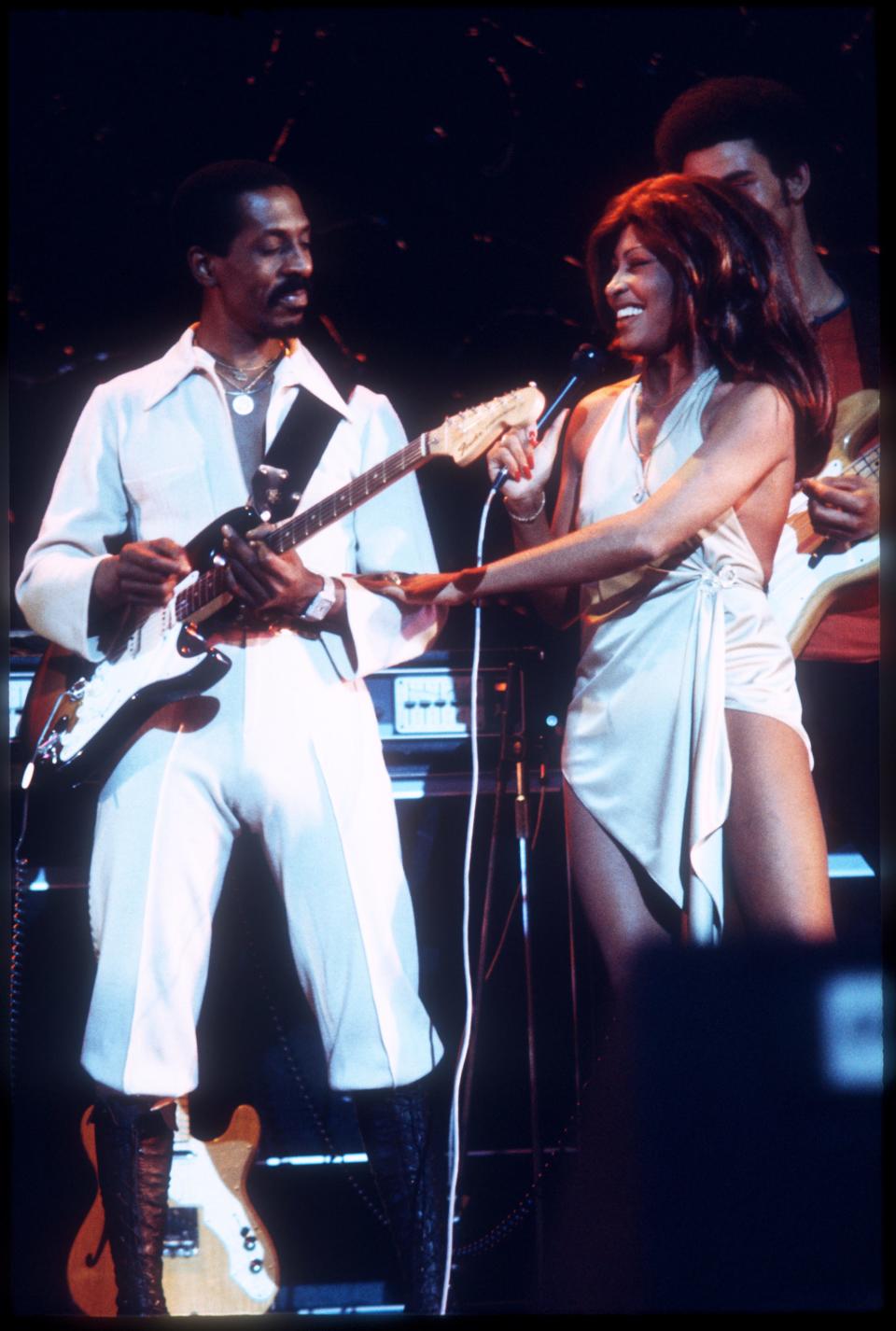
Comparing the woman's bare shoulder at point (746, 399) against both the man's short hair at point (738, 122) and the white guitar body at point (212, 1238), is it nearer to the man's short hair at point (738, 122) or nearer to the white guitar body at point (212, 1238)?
the man's short hair at point (738, 122)

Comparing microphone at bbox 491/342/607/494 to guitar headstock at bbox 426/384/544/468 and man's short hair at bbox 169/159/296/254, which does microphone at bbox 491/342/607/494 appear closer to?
guitar headstock at bbox 426/384/544/468

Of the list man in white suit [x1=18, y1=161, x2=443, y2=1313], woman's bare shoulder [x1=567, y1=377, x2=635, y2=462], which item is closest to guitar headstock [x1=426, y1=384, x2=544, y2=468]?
woman's bare shoulder [x1=567, y1=377, x2=635, y2=462]

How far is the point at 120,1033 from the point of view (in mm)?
2453

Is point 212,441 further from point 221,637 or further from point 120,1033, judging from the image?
point 120,1033

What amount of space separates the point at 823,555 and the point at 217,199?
1462 millimetres

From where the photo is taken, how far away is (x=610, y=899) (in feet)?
7.88

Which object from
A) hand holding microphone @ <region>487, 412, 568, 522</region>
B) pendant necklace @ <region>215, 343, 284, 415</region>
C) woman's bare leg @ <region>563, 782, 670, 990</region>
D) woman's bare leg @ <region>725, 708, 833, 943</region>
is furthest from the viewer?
pendant necklace @ <region>215, 343, 284, 415</region>

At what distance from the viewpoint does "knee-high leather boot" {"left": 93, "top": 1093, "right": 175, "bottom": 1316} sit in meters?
2.44

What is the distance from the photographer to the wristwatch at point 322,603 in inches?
98.3

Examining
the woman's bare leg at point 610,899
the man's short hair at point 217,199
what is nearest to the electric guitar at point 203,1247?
the woman's bare leg at point 610,899

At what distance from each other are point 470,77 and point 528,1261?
2.49 meters

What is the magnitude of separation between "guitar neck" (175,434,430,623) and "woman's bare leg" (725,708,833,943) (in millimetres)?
772

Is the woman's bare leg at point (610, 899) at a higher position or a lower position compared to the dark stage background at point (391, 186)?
lower

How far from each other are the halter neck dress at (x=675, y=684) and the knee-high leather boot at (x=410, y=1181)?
647 mm
